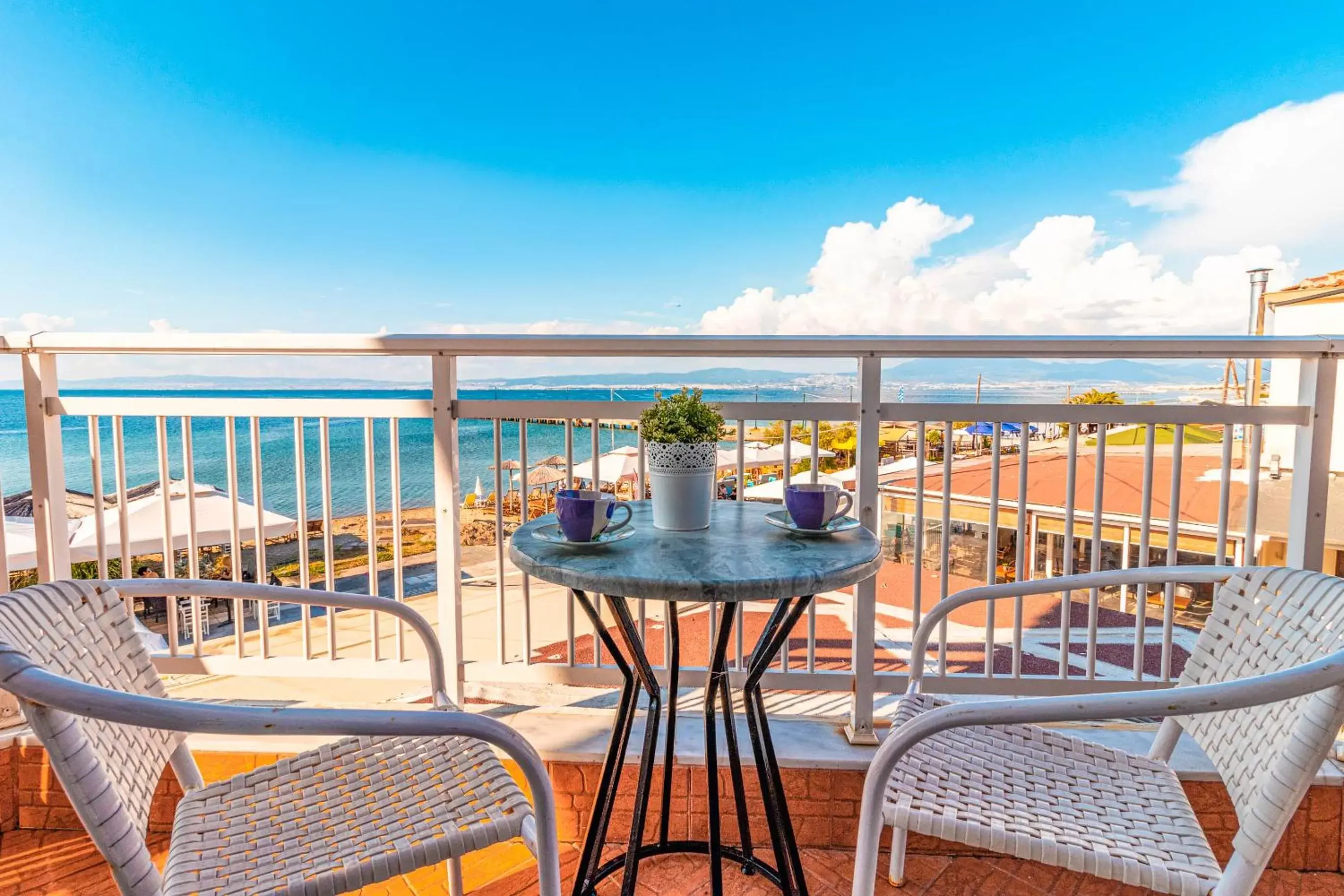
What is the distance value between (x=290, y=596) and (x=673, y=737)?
0.76 m

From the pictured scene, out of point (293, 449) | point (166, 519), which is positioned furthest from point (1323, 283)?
point (293, 449)

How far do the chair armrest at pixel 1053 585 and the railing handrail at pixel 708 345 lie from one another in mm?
593

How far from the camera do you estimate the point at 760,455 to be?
5711 mm

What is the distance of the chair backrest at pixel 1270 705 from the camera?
85 cm

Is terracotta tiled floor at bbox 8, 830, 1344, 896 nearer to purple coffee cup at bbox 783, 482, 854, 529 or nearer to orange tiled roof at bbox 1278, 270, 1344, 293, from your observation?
purple coffee cup at bbox 783, 482, 854, 529

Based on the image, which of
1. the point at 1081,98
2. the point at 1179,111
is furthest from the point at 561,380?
the point at 1179,111

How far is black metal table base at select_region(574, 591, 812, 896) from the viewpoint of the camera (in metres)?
1.19

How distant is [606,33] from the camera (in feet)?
65.3

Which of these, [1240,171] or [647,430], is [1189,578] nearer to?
[647,430]

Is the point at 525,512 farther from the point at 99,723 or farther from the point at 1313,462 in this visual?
the point at 1313,462

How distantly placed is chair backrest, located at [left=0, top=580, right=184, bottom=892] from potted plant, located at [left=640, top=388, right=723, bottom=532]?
84 cm

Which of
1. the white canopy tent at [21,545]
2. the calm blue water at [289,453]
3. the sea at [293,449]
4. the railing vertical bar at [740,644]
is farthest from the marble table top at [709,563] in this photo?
the calm blue water at [289,453]

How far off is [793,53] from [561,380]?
18532 mm

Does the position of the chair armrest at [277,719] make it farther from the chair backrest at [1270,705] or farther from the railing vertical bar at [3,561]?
the railing vertical bar at [3,561]
